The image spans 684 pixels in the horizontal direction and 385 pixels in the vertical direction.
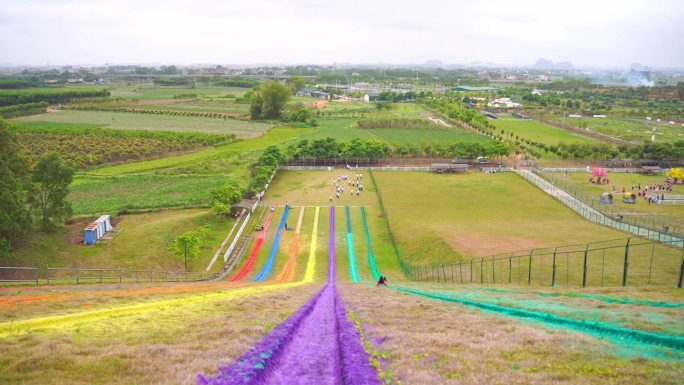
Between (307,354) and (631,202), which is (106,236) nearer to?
(307,354)

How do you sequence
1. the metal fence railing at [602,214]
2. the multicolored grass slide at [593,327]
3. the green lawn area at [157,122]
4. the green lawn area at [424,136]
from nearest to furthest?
the multicolored grass slide at [593,327] → the metal fence railing at [602,214] → the green lawn area at [424,136] → the green lawn area at [157,122]

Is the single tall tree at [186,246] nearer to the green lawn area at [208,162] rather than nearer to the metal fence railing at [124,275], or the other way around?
the metal fence railing at [124,275]

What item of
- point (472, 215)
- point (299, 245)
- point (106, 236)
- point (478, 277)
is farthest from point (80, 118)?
point (478, 277)

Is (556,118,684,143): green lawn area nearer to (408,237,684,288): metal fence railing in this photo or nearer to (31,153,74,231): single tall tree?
(408,237,684,288): metal fence railing

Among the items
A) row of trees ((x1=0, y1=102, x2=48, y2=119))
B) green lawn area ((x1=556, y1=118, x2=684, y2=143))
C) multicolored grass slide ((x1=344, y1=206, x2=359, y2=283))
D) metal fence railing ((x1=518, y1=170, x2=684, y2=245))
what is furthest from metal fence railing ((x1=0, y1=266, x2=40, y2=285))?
A: row of trees ((x1=0, y1=102, x2=48, y2=119))

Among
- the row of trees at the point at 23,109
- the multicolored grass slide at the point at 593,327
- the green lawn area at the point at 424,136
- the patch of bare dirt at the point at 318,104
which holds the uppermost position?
the patch of bare dirt at the point at 318,104

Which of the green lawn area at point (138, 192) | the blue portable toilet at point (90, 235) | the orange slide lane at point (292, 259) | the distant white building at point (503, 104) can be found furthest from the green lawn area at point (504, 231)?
the distant white building at point (503, 104)
